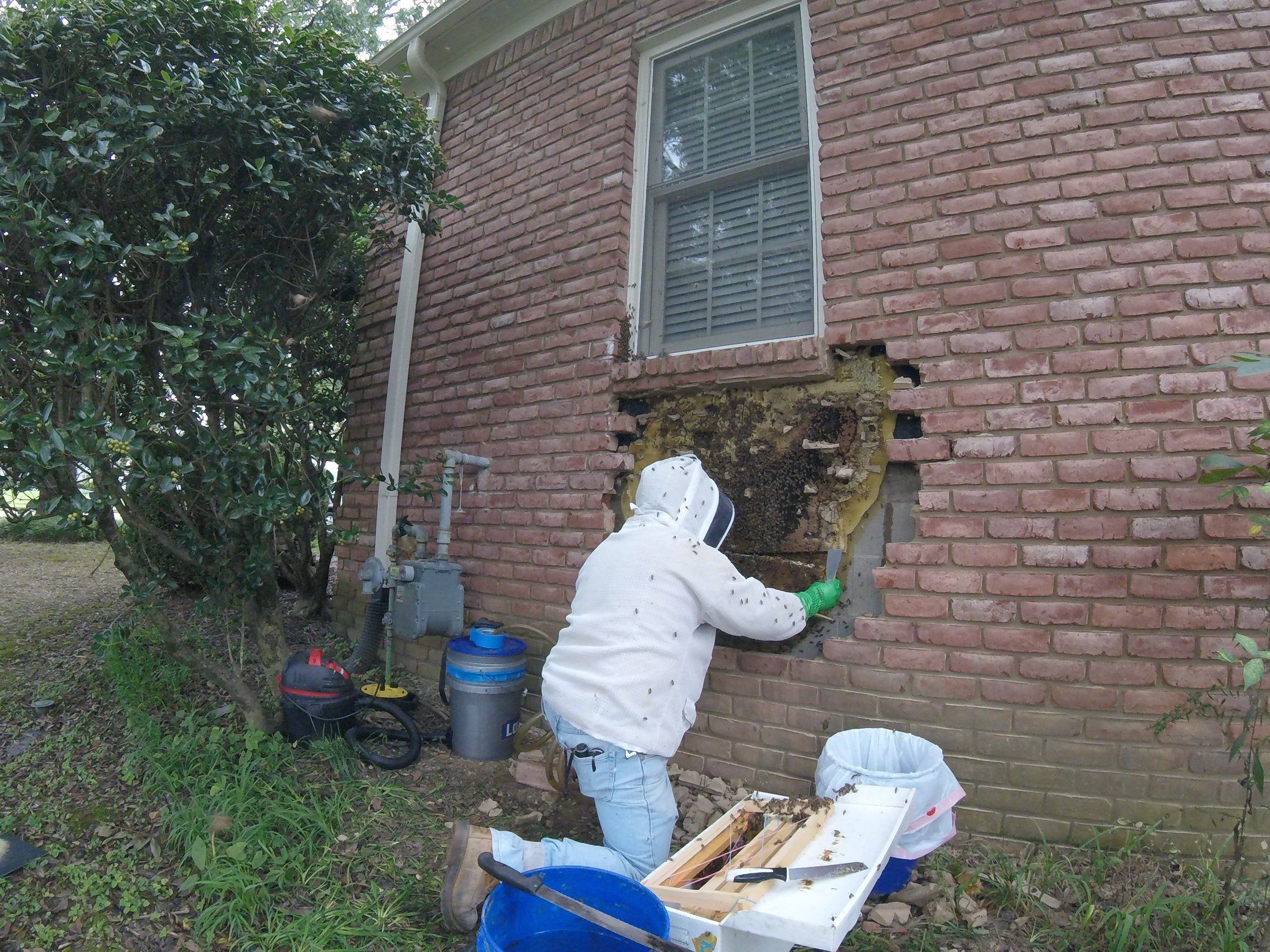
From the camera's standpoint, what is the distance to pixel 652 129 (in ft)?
14.1

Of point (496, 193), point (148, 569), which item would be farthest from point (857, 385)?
point (148, 569)

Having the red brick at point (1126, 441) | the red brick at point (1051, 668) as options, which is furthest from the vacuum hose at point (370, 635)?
the red brick at point (1126, 441)

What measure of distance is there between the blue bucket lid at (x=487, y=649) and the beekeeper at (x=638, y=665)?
891mm

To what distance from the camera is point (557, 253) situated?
4266 mm

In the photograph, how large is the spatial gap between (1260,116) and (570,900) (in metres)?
3.66

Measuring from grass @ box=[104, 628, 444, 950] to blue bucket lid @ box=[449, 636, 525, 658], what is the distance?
0.67 metres

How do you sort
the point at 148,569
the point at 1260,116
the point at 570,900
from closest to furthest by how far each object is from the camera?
the point at 570,900
the point at 1260,116
the point at 148,569

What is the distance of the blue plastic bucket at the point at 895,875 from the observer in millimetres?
2414

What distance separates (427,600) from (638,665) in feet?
5.93

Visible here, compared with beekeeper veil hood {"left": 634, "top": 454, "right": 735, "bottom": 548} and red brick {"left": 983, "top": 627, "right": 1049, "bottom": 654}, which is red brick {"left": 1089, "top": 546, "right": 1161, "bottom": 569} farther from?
beekeeper veil hood {"left": 634, "top": 454, "right": 735, "bottom": 548}

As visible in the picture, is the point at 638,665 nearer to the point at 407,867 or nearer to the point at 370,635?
the point at 407,867

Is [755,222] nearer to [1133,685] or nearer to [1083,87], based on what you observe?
[1083,87]

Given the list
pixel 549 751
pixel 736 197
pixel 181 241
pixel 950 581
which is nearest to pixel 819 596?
pixel 950 581

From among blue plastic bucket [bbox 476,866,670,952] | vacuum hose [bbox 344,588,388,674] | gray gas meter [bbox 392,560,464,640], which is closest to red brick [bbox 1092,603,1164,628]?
blue plastic bucket [bbox 476,866,670,952]
